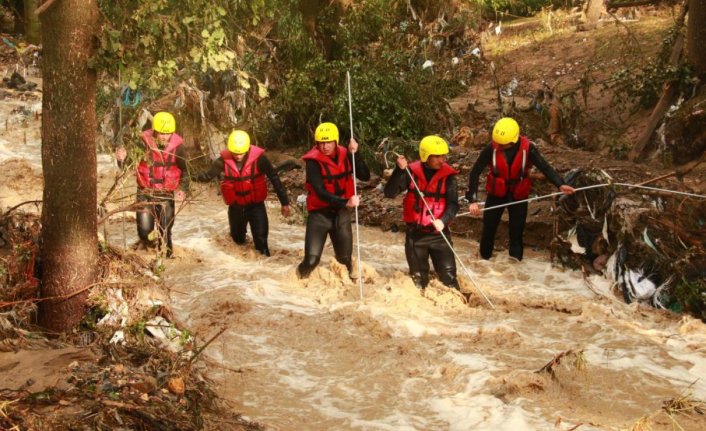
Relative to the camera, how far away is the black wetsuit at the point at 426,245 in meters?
7.52

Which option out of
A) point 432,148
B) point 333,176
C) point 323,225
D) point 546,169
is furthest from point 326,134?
point 546,169

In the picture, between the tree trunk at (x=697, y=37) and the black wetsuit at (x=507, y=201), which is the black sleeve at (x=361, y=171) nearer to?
the black wetsuit at (x=507, y=201)

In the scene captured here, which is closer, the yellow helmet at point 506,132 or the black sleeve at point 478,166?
the yellow helmet at point 506,132

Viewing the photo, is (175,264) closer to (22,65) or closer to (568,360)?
(568,360)

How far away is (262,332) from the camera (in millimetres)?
7109

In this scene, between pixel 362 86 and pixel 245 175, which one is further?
pixel 362 86

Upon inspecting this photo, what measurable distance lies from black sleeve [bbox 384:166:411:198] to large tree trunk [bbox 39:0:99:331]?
3.21 meters

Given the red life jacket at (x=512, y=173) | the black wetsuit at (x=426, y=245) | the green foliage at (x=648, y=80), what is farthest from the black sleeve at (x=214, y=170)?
the green foliage at (x=648, y=80)

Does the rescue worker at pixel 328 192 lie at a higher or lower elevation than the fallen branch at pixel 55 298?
higher

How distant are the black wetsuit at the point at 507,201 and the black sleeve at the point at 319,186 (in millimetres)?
1789

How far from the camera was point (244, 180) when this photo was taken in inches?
347

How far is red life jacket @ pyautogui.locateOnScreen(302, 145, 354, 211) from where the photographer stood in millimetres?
7867

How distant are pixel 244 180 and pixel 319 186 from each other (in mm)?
1367

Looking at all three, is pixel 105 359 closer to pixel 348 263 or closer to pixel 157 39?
pixel 157 39
